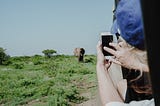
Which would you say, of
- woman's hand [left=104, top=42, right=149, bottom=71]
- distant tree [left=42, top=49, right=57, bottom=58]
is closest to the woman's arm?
woman's hand [left=104, top=42, right=149, bottom=71]

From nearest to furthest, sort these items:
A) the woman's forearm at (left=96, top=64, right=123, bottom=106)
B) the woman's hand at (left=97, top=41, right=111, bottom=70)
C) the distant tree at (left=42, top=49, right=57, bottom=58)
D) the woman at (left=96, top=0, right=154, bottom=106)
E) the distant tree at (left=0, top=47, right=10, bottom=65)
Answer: the woman at (left=96, top=0, right=154, bottom=106) < the woman's forearm at (left=96, top=64, right=123, bottom=106) < the woman's hand at (left=97, top=41, right=111, bottom=70) < the distant tree at (left=0, top=47, right=10, bottom=65) < the distant tree at (left=42, top=49, right=57, bottom=58)

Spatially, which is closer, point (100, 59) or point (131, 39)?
point (131, 39)

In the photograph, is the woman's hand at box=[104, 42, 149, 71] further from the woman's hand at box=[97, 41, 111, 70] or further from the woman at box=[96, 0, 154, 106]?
the woman's hand at box=[97, 41, 111, 70]

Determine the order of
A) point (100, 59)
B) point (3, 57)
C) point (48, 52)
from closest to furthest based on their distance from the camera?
point (100, 59) < point (3, 57) < point (48, 52)

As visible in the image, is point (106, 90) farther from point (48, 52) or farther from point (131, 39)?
point (48, 52)

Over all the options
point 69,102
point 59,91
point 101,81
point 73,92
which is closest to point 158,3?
point 101,81

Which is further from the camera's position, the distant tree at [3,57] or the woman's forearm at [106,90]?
the distant tree at [3,57]

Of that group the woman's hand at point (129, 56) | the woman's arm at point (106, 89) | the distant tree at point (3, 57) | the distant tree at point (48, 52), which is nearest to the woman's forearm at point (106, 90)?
the woman's arm at point (106, 89)

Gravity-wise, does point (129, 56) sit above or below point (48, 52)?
below

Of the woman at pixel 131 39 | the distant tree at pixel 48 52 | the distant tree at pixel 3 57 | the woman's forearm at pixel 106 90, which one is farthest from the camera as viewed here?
the distant tree at pixel 48 52

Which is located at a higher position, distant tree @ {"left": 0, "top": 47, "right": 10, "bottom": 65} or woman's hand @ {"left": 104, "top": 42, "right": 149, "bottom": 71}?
distant tree @ {"left": 0, "top": 47, "right": 10, "bottom": 65}

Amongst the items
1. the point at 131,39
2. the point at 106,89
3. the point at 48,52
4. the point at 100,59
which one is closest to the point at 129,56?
the point at 131,39

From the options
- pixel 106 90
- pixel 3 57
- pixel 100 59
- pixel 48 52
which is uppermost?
pixel 48 52

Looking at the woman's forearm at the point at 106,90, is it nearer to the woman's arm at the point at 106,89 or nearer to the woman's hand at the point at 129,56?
the woman's arm at the point at 106,89
